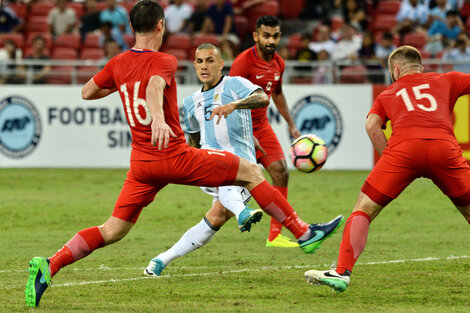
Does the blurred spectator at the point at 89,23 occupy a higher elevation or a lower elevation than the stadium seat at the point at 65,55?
higher

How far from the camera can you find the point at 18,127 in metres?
18.8

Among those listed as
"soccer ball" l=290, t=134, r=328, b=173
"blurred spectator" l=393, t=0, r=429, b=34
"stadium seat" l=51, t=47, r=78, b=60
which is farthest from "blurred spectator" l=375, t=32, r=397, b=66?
"soccer ball" l=290, t=134, r=328, b=173

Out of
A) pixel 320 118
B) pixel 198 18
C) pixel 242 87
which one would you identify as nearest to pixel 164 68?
pixel 242 87

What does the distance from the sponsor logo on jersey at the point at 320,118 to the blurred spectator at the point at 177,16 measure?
17.1 ft

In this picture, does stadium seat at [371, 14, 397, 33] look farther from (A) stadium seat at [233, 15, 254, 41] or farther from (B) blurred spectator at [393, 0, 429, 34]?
(A) stadium seat at [233, 15, 254, 41]

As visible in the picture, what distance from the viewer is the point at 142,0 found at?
6.77 m

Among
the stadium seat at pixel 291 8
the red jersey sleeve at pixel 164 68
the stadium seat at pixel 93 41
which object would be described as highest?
the stadium seat at pixel 291 8

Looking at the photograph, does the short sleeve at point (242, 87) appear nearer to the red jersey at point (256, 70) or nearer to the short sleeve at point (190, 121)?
the short sleeve at point (190, 121)

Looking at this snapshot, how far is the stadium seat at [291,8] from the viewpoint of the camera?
2294 centimetres

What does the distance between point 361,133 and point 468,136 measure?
210 cm

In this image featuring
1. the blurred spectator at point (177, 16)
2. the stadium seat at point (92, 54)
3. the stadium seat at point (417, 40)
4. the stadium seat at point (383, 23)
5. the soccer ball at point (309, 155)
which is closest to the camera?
A: the soccer ball at point (309, 155)

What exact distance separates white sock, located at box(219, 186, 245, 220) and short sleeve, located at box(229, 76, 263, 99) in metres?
0.84

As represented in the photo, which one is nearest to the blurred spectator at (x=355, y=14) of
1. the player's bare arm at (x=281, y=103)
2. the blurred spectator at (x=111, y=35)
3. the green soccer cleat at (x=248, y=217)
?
the blurred spectator at (x=111, y=35)

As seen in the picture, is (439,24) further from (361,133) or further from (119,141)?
(119,141)
